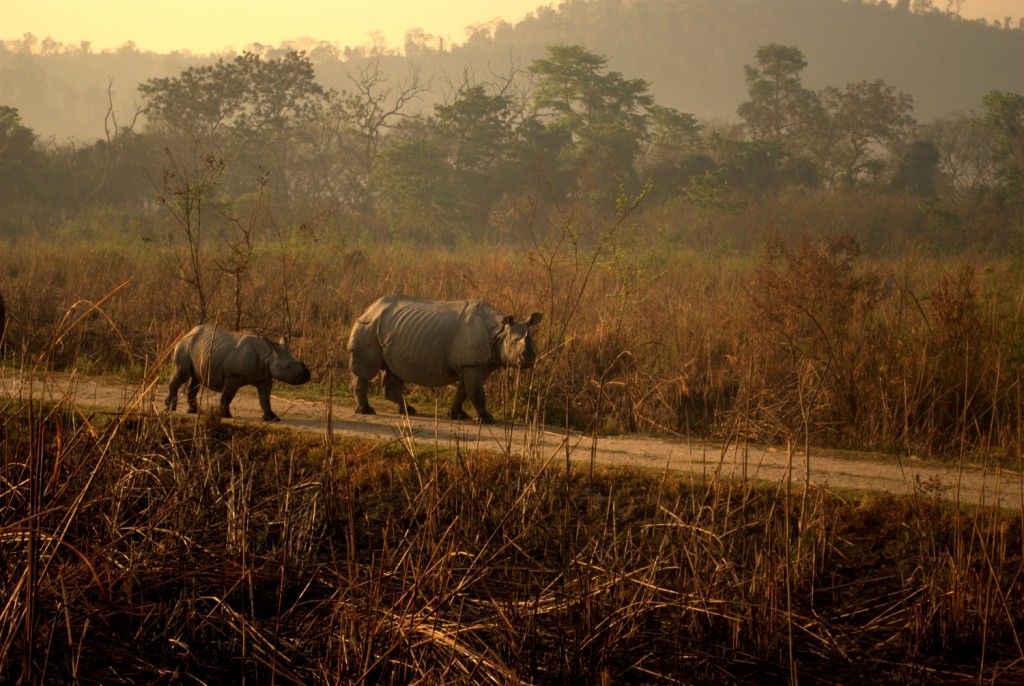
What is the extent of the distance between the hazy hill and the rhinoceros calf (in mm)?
103668

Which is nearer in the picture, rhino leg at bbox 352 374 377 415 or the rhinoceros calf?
the rhinoceros calf

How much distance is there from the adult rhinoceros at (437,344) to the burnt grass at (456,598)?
11.3ft

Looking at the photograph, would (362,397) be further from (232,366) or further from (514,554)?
(514,554)

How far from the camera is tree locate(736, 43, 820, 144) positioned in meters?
51.2

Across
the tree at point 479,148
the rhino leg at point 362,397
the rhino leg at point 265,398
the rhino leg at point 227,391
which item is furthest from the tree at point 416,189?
the rhino leg at point 227,391

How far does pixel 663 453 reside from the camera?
8.70 metres

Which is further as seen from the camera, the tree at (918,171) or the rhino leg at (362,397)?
the tree at (918,171)

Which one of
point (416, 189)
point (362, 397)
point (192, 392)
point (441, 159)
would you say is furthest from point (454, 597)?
point (441, 159)

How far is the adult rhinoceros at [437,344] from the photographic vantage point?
9.81 metres

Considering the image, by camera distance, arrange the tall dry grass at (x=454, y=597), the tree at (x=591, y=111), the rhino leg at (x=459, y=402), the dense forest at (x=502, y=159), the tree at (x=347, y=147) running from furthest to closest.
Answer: the tree at (x=347, y=147), the tree at (x=591, y=111), the dense forest at (x=502, y=159), the rhino leg at (x=459, y=402), the tall dry grass at (x=454, y=597)

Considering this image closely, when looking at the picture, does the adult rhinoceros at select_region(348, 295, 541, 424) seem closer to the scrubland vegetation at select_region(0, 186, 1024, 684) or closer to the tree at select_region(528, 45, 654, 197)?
the scrubland vegetation at select_region(0, 186, 1024, 684)

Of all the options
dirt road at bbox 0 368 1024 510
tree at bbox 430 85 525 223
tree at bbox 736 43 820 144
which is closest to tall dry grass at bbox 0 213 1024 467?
dirt road at bbox 0 368 1024 510

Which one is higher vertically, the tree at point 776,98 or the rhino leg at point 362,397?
the tree at point 776,98

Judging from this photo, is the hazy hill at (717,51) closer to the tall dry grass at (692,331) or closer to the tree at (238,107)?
the tree at (238,107)
